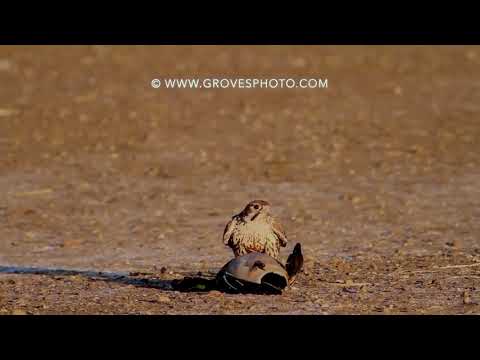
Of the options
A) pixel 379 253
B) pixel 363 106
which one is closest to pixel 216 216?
pixel 379 253

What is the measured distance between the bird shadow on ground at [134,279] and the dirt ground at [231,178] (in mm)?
31

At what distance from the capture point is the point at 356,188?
1047 cm

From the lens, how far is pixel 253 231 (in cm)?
678

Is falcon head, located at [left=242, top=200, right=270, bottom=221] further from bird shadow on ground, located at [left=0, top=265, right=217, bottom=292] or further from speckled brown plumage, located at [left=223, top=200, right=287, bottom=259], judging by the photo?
bird shadow on ground, located at [left=0, top=265, right=217, bottom=292]

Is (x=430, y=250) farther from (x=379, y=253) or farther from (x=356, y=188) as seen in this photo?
(x=356, y=188)

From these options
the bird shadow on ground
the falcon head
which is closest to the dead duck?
the bird shadow on ground

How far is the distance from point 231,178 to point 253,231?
4117 millimetres

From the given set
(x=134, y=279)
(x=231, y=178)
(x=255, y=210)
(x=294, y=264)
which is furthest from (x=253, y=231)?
(x=231, y=178)

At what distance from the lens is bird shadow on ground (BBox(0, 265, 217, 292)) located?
680 cm

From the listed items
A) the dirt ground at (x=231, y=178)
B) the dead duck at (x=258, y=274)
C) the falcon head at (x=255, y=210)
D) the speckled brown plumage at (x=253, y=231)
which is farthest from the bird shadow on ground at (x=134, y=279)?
the falcon head at (x=255, y=210)

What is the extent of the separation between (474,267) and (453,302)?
38.7 inches

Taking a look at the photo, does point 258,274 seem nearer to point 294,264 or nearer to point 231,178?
point 294,264

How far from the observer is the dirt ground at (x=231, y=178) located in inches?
278
